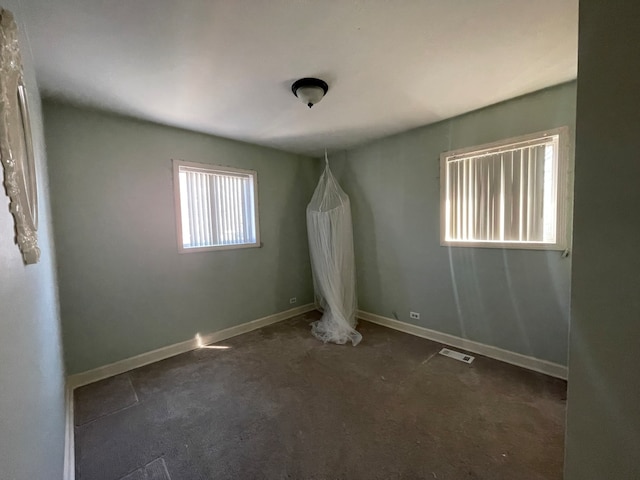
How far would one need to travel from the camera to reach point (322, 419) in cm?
171

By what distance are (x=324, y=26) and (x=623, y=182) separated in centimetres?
142

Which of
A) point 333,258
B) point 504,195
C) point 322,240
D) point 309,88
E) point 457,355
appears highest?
point 309,88

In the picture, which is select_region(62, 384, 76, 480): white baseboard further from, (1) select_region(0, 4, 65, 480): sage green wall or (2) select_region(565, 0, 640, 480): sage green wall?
(2) select_region(565, 0, 640, 480): sage green wall

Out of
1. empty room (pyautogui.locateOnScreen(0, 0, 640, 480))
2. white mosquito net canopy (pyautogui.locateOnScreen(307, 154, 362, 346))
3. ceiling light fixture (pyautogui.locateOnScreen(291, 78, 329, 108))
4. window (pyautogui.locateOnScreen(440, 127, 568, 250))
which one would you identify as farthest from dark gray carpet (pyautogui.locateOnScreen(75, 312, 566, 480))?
ceiling light fixture (pyautogui.locateOnScreen(291, 78, 329, 108))

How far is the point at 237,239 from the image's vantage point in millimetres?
3174

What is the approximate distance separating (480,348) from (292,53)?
298cm

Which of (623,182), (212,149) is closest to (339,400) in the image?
(623,182)

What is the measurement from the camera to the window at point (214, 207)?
271cm

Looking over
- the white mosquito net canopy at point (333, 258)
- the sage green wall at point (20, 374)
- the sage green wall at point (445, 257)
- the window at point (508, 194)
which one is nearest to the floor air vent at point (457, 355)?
the sage green wall at point (445, 257)

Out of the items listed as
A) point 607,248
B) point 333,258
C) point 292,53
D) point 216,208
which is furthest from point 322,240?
point 607,248

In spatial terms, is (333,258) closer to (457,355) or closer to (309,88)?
(457,355)

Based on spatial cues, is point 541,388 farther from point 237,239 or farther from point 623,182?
point 237,239

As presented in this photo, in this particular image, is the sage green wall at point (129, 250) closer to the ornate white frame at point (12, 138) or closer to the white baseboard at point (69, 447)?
the white baseboard at point (69, 447)

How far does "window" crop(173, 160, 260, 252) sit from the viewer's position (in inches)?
107
